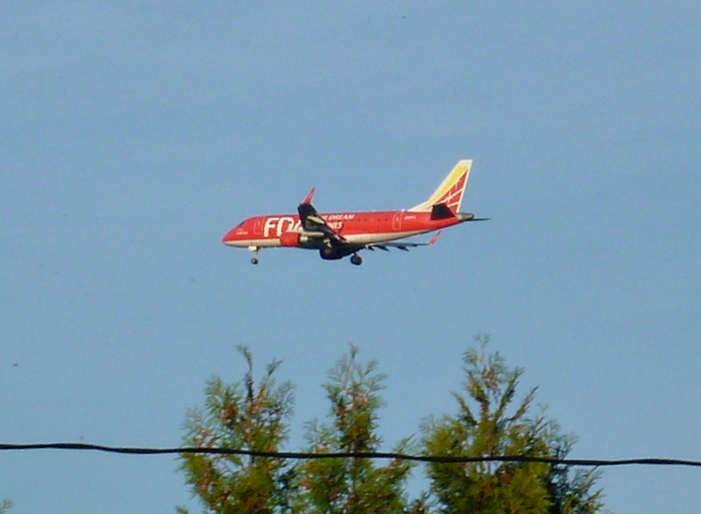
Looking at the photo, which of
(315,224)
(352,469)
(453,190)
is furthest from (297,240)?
(352,469)

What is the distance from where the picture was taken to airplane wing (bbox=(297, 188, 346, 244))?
47.2 metres

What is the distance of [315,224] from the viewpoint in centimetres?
4731

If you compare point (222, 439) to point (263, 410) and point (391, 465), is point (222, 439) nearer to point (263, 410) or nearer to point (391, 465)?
point (263, 410)

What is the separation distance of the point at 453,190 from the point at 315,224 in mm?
5631

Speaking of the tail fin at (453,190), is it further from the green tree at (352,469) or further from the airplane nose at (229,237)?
the green tree at (352,469)

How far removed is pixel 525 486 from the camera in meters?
20.5

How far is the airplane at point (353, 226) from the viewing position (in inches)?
1801

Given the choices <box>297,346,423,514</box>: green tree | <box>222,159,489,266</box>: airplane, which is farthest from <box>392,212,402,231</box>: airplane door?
<box>297,346,423,514</box>: green tree

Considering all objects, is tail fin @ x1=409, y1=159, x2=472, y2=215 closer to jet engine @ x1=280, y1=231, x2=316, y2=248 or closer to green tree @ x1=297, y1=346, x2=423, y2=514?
jet engine @ x1=280, y1=231, x2=316, y2=248

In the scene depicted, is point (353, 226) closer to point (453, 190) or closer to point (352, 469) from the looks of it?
point (453, 190)

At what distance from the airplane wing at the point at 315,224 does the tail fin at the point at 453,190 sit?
11.0ft

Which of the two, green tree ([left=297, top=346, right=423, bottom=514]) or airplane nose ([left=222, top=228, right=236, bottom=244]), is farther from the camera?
airplane nose ([left=222, top=228, right=236, bottom=244])

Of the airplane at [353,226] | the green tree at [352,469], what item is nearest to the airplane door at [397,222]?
the airplane at [353,226]

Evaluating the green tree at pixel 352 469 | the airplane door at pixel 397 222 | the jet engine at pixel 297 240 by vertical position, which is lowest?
the green tree at pixel 352 469
